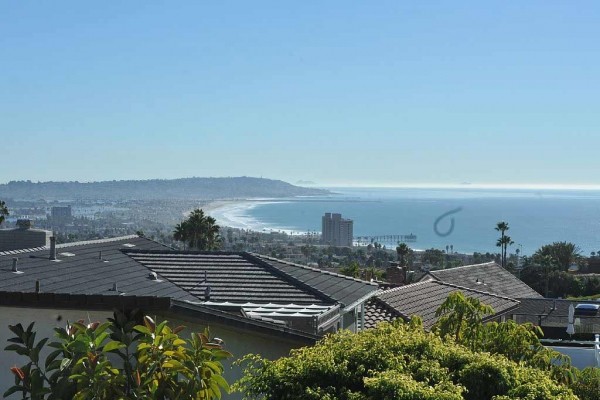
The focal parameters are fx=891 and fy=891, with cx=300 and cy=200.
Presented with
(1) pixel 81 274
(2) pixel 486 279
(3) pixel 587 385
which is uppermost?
(1) pixel 81 274


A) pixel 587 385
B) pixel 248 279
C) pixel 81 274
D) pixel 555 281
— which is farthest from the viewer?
pixel 555 281

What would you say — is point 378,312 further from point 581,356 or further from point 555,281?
point 555,281

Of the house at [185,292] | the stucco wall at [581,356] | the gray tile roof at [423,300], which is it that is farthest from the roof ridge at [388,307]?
the house at [185,292]

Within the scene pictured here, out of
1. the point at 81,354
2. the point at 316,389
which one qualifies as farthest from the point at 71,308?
the point at 316,389

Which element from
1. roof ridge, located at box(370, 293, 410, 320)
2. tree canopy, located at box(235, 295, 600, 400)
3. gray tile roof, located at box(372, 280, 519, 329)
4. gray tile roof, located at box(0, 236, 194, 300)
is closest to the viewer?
tree canopy, located at box(235, 295, 600, 400)

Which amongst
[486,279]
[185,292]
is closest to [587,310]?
[486,279]

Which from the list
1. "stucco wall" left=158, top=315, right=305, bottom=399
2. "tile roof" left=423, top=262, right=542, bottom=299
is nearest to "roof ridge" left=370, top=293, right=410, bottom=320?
"stucco wall" left=158, top=315, right=305, bottom=399

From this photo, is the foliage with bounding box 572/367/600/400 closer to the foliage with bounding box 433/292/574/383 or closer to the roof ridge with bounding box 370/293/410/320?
the foliage with bounding box 433/292/574/383
